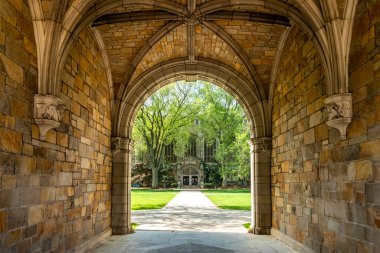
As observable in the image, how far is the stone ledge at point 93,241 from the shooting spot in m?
5.97

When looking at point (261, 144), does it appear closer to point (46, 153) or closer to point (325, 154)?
point (325, 154)

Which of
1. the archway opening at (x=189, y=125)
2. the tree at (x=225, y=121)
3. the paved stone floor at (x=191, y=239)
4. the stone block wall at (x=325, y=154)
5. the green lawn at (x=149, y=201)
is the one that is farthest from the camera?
the tree at (x=225, y=121)

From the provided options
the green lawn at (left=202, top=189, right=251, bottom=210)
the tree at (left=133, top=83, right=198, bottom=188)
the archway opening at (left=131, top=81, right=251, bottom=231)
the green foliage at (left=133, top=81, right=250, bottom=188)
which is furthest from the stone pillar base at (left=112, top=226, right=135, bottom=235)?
the tree at (left=133, top=83, right=198, bottom=188)

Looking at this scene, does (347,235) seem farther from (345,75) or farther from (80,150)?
(80,150)

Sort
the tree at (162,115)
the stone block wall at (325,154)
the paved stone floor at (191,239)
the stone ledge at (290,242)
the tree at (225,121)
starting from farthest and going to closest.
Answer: the tree at (225,121)
the tree at (162,115)
the paved stone floor at (191,239)
the stone ledge at (290,242)
the stone block wall at (325,154)

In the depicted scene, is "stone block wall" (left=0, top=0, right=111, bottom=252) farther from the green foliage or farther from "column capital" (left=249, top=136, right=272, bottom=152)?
the green foliage

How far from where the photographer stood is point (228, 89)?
9.09 meters

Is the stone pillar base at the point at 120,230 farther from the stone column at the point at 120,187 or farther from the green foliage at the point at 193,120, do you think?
the green foliage at the point at 193,120

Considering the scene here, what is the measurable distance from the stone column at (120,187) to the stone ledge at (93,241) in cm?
30

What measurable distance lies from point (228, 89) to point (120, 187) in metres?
3.51

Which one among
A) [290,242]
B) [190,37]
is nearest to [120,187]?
[190,37]

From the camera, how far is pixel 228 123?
105 feet

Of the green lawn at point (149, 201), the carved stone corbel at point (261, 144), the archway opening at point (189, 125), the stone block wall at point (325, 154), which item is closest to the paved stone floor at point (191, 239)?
the stone block wall at point (325, 154)

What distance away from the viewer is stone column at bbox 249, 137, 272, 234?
8203 millimetres
